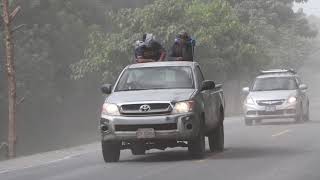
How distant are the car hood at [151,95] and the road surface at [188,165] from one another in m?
1.18

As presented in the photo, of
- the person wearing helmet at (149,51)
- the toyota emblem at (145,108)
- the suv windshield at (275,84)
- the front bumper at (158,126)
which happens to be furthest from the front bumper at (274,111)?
the toyota emblem at (145,108)

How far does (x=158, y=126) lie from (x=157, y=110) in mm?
283

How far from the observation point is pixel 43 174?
13133 millimetres

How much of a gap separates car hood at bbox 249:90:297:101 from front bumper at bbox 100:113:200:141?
12.8 metres

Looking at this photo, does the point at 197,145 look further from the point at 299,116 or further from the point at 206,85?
the point at 299,116

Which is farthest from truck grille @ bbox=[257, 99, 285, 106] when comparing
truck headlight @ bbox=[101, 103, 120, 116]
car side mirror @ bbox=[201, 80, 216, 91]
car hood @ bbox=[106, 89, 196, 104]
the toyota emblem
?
the toyota emblem

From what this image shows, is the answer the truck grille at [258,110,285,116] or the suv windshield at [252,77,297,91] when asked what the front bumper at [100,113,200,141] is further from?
the suv windshield at [252,77,297,91]

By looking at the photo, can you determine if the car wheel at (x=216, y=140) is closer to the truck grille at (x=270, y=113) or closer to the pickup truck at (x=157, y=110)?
the pickup truck at (x=157, y=110)

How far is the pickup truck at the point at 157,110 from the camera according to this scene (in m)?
13.4

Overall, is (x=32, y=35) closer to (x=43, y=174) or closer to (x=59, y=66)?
(x=59, y=66)

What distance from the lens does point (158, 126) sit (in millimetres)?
13383

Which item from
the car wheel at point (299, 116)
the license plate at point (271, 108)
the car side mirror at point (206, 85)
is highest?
the car side mirror at point (206, 85)

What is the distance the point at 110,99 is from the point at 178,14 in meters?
24.9

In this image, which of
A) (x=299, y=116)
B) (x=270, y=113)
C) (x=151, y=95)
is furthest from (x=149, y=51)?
(x=299, y=116)
